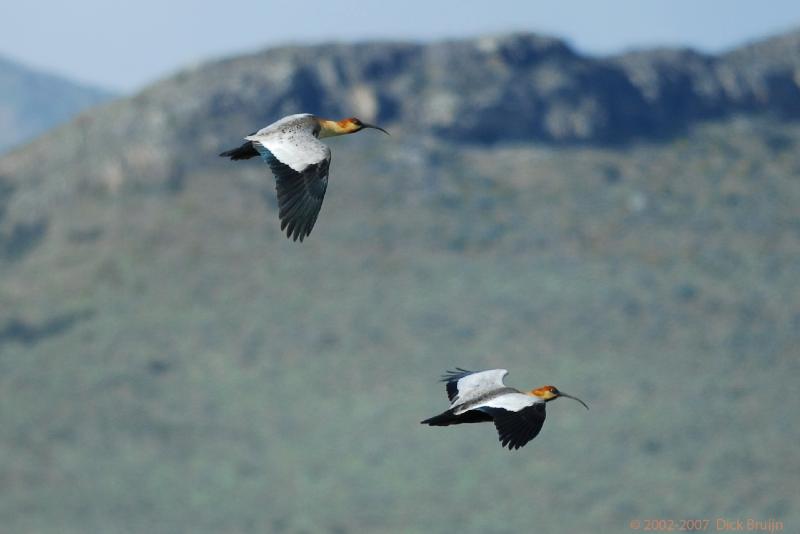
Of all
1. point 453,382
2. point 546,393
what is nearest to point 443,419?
point 546,393

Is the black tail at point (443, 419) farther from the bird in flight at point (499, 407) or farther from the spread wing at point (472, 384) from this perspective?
the spread wing at point (472, 384)

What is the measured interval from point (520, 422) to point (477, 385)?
131 inches

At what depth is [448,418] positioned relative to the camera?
124 ft

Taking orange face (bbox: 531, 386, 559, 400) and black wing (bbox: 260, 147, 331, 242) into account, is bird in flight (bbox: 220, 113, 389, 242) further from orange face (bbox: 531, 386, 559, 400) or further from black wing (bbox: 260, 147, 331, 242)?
orange face (bbox: 531, 386, 559, 400)

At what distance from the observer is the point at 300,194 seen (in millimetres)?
36875

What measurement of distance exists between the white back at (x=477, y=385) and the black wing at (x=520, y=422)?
1821mm

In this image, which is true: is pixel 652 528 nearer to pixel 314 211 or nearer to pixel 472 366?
pixel 472 366

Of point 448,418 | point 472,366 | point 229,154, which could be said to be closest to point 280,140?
point 229,154

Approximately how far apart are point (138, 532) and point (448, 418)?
6558 inches

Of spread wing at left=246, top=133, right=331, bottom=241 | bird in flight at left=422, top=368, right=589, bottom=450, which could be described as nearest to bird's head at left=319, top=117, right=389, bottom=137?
spread wing at left=246, top=133, right=331, bottom=241

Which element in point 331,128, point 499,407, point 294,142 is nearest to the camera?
point 499,407

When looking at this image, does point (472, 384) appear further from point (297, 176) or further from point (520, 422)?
point (297, 176)

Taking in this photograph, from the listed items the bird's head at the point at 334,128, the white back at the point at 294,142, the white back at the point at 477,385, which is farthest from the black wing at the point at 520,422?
the bird's head at the point at 334,128

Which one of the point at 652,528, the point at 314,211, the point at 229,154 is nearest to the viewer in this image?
the point at 314,211
